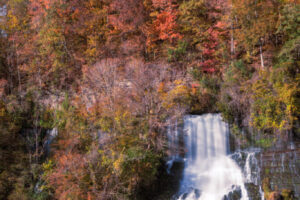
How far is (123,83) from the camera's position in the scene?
51.5ft

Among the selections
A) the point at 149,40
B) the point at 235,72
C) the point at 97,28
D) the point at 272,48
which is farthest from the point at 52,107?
the point at 272,48

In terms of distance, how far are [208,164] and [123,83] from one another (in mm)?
6562


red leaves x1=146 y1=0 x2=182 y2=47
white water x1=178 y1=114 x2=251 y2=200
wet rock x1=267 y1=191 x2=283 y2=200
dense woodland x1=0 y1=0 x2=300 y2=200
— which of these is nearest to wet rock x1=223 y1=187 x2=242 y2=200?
white water x1=178 y1=114 x2=251 y2=200

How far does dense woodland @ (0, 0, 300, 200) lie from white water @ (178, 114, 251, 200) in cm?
105

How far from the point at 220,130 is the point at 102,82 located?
7276mm

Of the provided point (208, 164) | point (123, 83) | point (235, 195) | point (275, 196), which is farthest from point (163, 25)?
point (275, 196)

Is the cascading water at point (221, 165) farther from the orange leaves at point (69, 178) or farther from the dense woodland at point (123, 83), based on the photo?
the orange leaves at point (69, 178)

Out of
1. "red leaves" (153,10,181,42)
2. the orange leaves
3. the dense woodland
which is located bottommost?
the orange leaves

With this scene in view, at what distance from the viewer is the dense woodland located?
12898 millimetres

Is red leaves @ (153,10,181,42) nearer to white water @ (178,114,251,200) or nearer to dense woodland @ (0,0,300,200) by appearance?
dense woodland @ (0,0,300,200)

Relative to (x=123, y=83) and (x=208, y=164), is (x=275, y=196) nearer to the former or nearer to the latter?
(x=208, y=164)

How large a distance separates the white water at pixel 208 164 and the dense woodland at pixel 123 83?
105 cm

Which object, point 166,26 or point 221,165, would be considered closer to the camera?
point 221,165

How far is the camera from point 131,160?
501 inches
